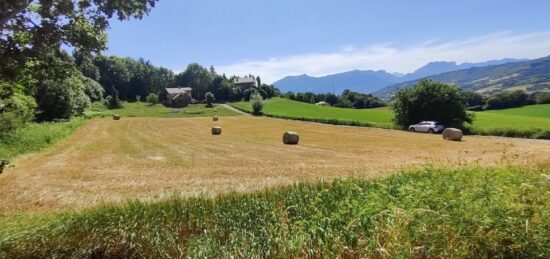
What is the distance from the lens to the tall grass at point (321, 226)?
23.7 feet

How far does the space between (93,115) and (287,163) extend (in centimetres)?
6384

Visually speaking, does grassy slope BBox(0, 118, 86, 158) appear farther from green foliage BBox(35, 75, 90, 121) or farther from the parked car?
the parked car

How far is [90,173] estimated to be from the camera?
70.9ft

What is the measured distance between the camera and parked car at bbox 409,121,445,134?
47.0 meters

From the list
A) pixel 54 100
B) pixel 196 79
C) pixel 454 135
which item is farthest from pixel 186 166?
pixel 196 79

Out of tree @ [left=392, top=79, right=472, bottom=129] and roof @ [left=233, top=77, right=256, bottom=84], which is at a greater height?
roof @ [left=233, top=77, right=256, bottom=84]

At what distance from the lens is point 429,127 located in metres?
47.7

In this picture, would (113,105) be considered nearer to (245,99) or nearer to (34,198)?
(245,99)

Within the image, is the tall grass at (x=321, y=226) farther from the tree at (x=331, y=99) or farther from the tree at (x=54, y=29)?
the tree at (x=331, y=99)

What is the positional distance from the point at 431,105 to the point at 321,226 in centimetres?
4772

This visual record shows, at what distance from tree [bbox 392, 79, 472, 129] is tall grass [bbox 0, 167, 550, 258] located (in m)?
42.4

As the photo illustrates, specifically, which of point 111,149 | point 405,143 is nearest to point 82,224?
point 111,149

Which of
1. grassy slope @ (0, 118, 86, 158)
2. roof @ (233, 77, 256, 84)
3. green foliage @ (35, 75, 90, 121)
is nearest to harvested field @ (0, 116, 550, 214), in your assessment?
grassy slope @ (0, 118, 86, 158)

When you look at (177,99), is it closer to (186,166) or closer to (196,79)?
(196,79)
